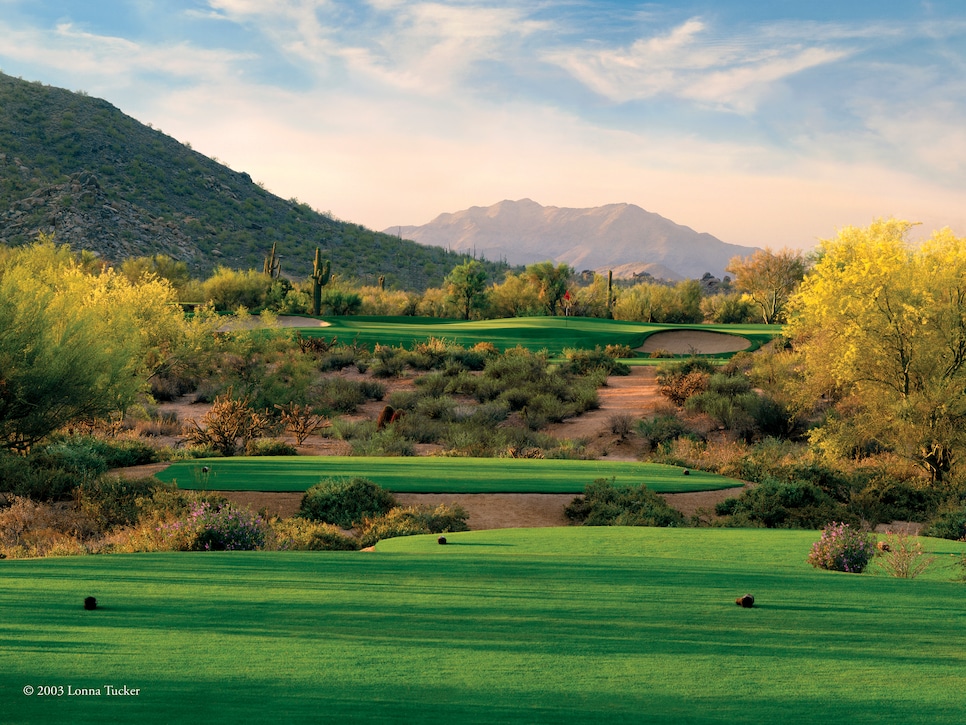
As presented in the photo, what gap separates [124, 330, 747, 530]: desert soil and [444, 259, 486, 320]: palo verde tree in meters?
17.9

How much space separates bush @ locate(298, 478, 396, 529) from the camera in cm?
1592

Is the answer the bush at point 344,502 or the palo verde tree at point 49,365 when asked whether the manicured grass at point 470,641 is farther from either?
the palo verde tree at point 49,365

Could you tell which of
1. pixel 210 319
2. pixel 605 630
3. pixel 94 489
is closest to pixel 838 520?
pixel 605 630

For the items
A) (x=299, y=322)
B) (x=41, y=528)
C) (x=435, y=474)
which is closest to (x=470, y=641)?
(x=41, y=528)

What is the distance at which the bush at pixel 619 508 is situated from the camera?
16.0 meters

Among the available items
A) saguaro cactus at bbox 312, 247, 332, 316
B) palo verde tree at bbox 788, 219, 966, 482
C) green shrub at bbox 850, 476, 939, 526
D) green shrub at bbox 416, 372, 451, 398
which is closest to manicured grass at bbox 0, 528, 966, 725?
green shrub at bbox 850, 476, 939, 526

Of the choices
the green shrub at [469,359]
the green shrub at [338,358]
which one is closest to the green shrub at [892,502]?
the green shrub at [469,359]

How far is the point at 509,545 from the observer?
477 inches

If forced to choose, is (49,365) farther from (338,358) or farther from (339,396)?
(338,358)

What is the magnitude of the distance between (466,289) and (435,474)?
45.6 metres

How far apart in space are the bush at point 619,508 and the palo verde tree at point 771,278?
51.9m

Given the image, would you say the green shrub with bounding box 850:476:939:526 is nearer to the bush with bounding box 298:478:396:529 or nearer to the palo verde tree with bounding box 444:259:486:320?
the bush with bounding box 298:478:396:529

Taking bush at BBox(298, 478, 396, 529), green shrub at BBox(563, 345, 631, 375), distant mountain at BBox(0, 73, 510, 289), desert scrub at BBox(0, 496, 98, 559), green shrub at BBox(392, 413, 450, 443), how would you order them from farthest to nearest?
distant mountain at BBox(0, 73, 510, 289), green shrub at BBox(563, 345, 631, 375), green shrub at BBox(392, 413, 450, 443), bush at BBox(298, 478, 396, 529), desert scrub at BBox(0, 496, 98, 559)

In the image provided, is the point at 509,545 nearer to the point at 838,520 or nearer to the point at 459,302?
the point at 838,520
